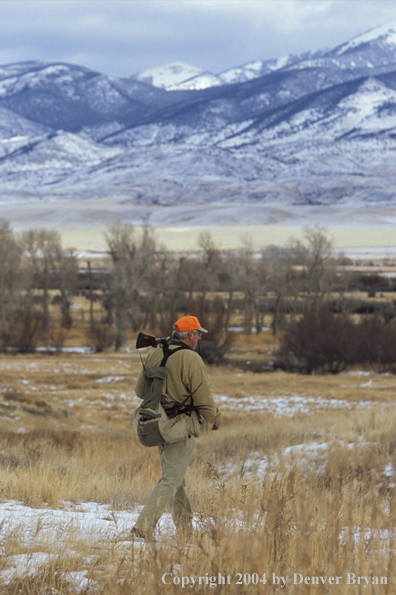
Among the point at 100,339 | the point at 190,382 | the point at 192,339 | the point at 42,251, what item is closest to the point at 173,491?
the point at 190,382

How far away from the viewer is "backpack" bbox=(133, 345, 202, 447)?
4.73 meters

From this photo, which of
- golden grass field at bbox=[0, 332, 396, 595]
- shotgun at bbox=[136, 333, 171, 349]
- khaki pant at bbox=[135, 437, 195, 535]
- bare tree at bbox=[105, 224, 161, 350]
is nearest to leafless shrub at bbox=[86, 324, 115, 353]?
bare tree at bbox=[105, 224, 161, 350]

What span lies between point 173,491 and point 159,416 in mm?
636

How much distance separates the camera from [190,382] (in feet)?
15.7

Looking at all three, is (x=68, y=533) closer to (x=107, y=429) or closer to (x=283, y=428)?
(x=283, y=428)

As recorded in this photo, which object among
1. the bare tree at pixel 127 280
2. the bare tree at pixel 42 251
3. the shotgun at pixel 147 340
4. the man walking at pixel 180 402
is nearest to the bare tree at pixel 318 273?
the bare tree at pixel 127 280

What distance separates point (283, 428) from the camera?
14.0 meters

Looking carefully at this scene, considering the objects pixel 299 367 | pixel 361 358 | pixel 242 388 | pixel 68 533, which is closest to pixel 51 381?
pixel 242 388

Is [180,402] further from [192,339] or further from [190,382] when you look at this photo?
[192,339]

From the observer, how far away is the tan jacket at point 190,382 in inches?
188

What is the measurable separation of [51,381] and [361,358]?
28.2 metres

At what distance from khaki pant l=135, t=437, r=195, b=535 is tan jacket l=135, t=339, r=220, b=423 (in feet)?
1.19

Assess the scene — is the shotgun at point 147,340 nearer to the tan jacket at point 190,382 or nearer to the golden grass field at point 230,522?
the tan jacket at point 190,382

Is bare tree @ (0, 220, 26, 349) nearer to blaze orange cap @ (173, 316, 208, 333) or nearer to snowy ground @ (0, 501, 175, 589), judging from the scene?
snowy ground @ (0, 501, 175, 589)
